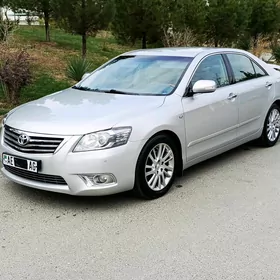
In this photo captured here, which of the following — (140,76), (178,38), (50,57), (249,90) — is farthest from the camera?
(178,38)

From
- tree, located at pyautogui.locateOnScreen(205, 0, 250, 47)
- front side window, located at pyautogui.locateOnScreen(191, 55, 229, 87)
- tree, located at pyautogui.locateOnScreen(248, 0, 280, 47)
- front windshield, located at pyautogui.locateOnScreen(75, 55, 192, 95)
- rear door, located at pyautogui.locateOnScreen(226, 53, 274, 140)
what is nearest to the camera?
front windshield, located at pyautogui.locateOnScreen(75, 55, 192, 95)

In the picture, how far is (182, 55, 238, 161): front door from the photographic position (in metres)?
4.95

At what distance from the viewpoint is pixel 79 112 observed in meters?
4.48

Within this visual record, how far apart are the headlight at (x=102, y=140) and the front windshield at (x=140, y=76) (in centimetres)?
95

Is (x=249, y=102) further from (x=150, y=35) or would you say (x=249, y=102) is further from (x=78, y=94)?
(x=150, y=35)

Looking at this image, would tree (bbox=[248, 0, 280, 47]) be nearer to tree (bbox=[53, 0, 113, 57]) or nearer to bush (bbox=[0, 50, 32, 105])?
tree (bbox=[53, 0, 113, 57])

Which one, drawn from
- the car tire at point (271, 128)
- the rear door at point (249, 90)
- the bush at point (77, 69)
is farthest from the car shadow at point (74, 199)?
the bush at point (77, 69)

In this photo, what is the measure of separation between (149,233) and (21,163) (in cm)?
140

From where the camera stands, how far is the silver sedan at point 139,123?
4.12m

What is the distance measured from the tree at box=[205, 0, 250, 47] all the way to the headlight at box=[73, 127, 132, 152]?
39.4 ft

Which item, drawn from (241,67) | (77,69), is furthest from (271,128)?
(77,69)

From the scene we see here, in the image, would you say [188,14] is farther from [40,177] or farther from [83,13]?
[40,177]

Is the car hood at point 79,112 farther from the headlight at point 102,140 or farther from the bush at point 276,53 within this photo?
the bush at point 276,53

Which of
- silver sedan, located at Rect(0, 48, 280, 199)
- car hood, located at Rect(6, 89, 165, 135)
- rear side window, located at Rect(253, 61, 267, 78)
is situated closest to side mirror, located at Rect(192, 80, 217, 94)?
silver sedan, located at Rect(0, 48, 280, 199)
